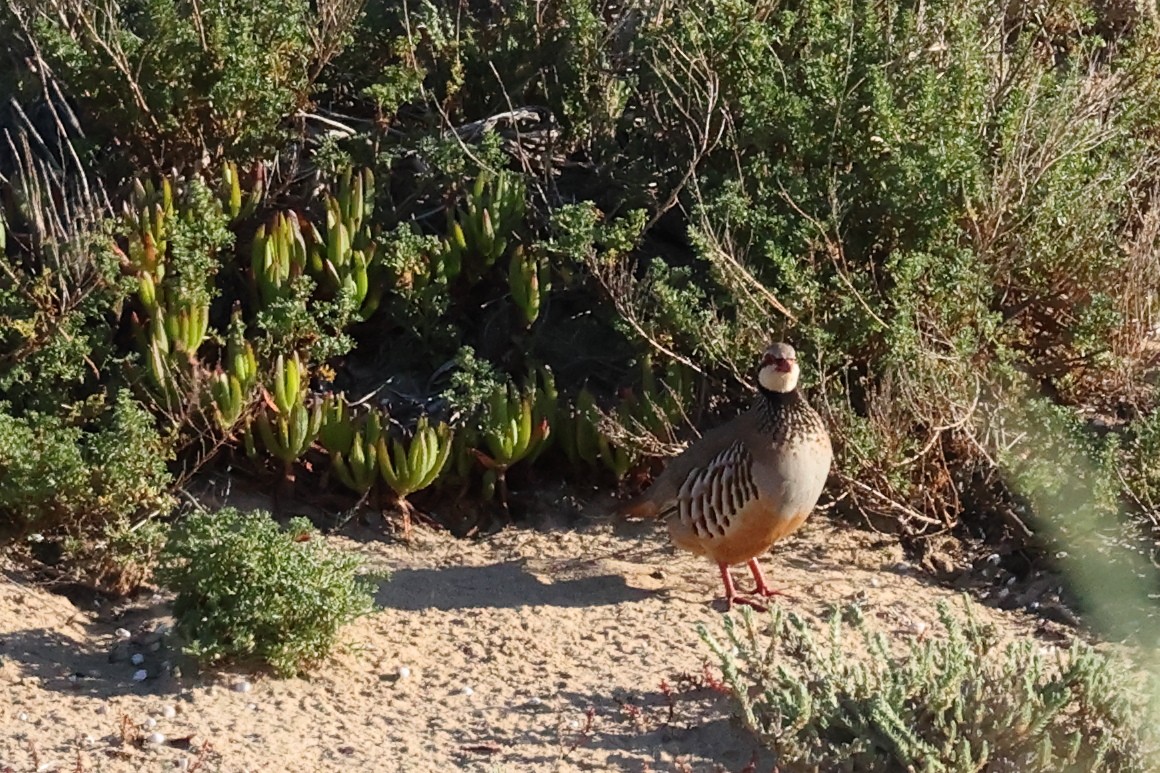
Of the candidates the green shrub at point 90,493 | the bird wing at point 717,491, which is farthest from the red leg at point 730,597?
the green shrub at point 90,493

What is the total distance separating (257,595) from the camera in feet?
17.7

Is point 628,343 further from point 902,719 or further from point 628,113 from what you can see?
point 902,719

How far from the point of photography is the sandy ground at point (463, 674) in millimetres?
5160

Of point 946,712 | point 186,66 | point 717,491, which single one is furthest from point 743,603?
point 186,66

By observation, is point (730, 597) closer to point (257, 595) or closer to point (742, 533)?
point (742, 533)

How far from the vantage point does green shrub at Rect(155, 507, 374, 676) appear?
5.40 metres

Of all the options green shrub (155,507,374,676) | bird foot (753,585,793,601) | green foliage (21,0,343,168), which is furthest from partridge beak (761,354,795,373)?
green foliage (21,0,343,168)

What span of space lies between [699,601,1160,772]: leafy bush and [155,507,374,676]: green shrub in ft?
4.34

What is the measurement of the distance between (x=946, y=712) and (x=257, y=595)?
2.31 metres

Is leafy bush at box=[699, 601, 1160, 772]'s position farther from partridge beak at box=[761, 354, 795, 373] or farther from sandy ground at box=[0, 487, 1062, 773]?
partridge beak at box=[761, 354, 795, 373]

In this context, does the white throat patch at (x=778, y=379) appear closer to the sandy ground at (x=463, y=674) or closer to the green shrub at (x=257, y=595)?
the sandy ground at (x=463, y=674)

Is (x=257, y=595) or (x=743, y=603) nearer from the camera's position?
(x=257, y=595)

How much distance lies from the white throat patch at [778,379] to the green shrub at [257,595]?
1.79m

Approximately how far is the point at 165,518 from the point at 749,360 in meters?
2.65
